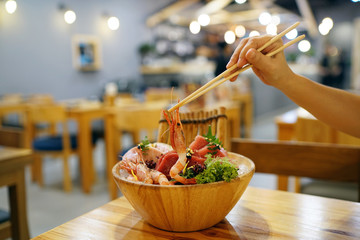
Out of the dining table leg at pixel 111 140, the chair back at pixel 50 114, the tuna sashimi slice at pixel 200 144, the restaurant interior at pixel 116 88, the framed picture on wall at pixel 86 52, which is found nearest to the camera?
the tuna sashimi slice at pixel 200 144

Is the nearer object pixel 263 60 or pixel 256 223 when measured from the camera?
pixel 256 223

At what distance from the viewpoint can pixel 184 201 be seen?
0.63 m

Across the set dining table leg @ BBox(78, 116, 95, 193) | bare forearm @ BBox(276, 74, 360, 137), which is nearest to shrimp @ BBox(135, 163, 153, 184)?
bare forearm @ BBox(276, 74, 360, 137)

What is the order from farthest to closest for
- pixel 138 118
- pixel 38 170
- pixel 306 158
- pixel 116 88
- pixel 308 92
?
pixel 116 88
pixel 38 170
pixel 138 118
pixel 306 158
pixel 308 92

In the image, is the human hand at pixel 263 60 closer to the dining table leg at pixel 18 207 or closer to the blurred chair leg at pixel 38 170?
the dining table leg at pixel 18 207

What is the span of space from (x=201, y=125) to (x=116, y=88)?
6133mm

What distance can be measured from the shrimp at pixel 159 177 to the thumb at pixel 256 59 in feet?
1.27

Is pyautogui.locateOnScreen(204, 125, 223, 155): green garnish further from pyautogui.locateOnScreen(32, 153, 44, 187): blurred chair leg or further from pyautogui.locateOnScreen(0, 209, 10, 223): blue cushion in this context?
pyautogui.locateOnScreen(32, 153, 44, 187): blurred chair leg

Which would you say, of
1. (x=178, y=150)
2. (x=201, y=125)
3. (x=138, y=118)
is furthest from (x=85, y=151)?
(x=178, y=150)

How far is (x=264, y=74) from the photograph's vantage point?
965mm

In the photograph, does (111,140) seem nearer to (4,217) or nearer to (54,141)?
(54,141)

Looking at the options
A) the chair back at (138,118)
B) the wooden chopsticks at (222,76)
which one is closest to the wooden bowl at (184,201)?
the wooden chopsticks at (222,76)

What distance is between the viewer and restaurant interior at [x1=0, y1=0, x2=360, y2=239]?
209cm

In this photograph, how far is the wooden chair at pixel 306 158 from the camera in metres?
1.23
